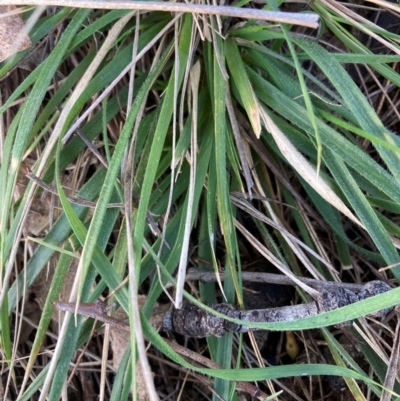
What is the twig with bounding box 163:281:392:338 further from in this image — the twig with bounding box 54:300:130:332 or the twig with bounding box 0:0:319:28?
the twig with bounding box 0:0:319:28

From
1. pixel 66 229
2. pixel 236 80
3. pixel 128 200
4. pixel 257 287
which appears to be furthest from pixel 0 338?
pixel 236 80

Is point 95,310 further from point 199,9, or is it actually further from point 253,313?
point 199,9

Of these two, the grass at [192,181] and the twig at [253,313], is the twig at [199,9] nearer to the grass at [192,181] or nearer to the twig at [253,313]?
the grass at [192,181]

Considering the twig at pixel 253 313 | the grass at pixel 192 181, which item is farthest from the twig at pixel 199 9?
the twig at pixel 253 313

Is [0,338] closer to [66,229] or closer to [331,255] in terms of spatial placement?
[66,229]

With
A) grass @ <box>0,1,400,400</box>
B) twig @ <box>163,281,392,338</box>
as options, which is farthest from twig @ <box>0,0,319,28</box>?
twig @ <box>163,281,392,338</box>

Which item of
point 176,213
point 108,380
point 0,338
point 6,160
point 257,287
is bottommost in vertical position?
point 108,380

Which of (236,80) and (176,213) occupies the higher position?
(236,80)
